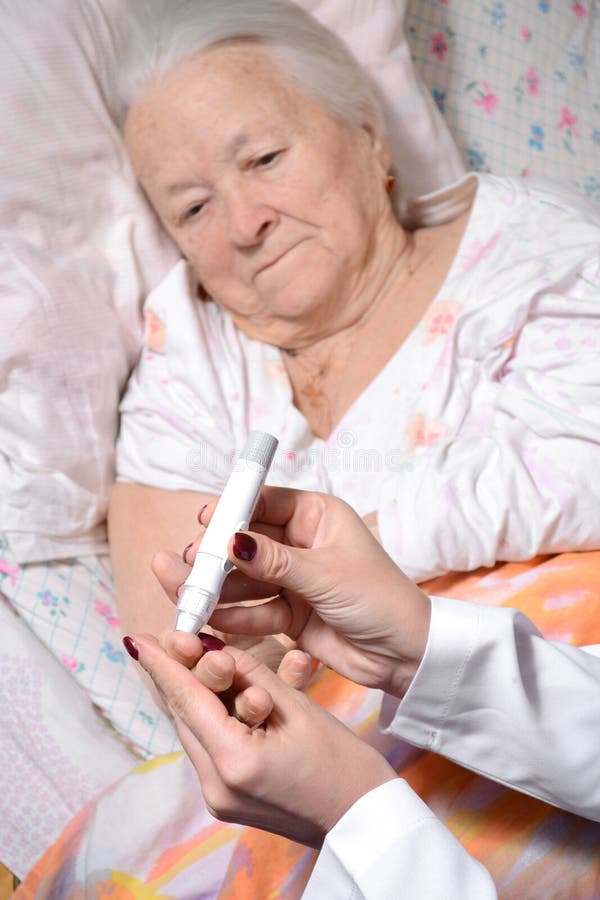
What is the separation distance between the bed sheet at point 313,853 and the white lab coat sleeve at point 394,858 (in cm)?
19

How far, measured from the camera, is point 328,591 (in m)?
0.79

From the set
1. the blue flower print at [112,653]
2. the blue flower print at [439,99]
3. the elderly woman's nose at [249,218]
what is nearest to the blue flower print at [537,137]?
the blue flower print at [439,99]

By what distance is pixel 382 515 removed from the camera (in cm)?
118

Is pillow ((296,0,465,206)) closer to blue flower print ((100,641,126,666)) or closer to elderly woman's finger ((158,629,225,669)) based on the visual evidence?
blue flower print ((100,641,126,666))

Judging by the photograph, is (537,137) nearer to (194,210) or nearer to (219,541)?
(194,210)

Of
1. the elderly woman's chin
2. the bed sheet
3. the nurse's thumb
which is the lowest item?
the bed sheet

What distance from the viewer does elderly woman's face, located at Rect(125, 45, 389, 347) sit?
1388 mm

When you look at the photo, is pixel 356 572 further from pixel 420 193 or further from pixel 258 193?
pixel 420 193

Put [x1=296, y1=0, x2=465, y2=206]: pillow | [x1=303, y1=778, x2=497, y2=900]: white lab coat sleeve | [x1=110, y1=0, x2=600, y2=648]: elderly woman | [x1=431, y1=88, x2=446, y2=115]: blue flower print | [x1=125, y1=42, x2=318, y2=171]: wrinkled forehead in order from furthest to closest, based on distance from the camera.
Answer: [x1=431, y1=88, x2=446, y2=115]: blue flower print, [x1=296, y1=0, x2=465, y2=206]: pillow, [x1=125, y1=42, x2=318, y2=171]: wrinkled forehead, [x1=110, y1=0, x2=600, y2=648]: elderly woman, [x1=303, y1=778, x2=497, y2=900]: white lab coat sleeve

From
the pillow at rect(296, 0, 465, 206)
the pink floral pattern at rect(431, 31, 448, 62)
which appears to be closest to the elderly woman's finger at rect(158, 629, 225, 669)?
the pillow at rect(296, 0, 465, 206)

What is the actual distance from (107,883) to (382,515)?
56cm

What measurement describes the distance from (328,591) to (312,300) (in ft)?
2.46

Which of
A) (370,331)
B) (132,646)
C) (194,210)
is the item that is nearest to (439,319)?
(370,331)

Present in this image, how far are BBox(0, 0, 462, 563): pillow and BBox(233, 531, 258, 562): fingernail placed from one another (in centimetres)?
75
